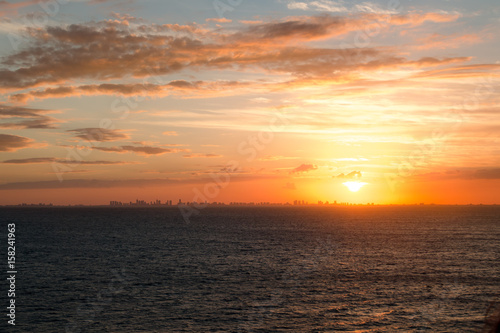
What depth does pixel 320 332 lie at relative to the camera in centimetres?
4078

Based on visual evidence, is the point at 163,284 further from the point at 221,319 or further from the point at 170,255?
the point at 170,255

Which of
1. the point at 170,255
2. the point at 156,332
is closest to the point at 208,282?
the point at 156,332

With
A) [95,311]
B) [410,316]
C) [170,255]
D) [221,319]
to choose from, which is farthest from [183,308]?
[170,255]

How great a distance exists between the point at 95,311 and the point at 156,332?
34.7 feet

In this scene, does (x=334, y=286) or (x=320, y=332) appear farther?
(x=334, y=286)

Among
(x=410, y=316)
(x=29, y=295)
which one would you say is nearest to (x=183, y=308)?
(x=29, y=295)

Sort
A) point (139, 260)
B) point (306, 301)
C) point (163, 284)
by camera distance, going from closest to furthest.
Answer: point (306, 301), point (163, 284), point (139, 260)

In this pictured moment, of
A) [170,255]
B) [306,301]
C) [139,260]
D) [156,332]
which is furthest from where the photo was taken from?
[170,255]

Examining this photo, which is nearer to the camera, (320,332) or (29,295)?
(320,332)

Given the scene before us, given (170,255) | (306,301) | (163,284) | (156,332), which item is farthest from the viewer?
(170,255)

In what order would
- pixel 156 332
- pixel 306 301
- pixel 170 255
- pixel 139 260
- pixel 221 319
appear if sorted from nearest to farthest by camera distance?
pixel 156 332, pixel 221 319, pixel 306 301, pixel 139 260, pixel 170 255

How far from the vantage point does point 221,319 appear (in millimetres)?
44594

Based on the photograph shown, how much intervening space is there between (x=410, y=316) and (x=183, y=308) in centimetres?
2536

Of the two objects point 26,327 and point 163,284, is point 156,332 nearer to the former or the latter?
point 26,327
